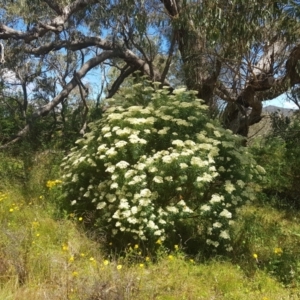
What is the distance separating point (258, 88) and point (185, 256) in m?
4.93

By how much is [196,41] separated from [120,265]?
221 inches

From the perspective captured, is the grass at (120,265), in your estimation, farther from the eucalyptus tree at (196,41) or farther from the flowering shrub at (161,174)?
the eucalyptus tree at (196,41)

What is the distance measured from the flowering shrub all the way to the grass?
274mm

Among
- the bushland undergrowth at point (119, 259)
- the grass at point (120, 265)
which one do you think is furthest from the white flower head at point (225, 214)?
the grass at point (120, 265)

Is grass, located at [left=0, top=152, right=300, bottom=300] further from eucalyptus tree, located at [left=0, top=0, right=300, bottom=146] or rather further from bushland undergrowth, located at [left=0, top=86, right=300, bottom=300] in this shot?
eucalyptus tree, located at [left=0, top=0, right=300, bottom=146]

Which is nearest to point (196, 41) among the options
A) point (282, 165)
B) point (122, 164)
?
point (282, 165)

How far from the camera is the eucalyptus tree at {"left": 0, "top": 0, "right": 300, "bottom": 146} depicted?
6.69m

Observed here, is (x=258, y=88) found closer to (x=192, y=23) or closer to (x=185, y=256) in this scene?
(x=192, y=23)

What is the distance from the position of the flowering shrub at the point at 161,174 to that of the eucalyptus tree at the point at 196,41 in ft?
5.83

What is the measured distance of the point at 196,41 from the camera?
8750 mm

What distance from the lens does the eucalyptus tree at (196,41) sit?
6.69 metres

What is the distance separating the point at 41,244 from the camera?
481 centimetres

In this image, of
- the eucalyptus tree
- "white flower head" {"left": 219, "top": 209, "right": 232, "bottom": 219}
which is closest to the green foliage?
the eucalyptus tree

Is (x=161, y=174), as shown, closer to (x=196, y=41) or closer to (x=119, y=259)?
(x=119, y=259)
